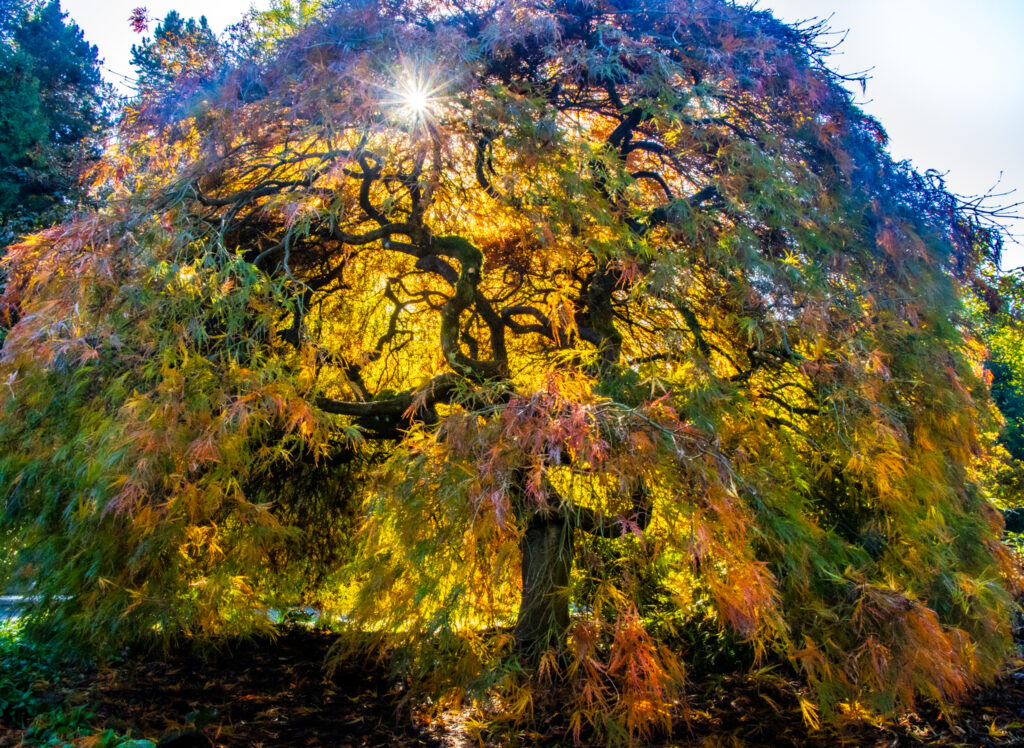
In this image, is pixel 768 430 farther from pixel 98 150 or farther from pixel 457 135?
pixel 98 150

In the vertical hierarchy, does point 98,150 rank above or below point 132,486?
above

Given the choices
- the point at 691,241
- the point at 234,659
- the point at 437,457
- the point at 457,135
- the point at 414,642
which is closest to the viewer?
the point at 437,457

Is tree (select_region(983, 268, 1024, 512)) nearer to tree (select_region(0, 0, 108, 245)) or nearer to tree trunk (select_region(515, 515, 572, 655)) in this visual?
tree trunk (select_region(515, 515, 572, 655))

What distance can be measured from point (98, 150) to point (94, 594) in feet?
9.93

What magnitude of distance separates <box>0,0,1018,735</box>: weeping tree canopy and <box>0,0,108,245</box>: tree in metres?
2.51

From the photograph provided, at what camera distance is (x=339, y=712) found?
2.94m

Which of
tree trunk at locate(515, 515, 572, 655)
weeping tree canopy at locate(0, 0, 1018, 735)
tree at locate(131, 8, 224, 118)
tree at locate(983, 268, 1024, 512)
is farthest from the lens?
tree at locate(983, 268, 1024, 512)

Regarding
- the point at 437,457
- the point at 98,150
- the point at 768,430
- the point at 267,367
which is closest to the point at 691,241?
the point at 768,430

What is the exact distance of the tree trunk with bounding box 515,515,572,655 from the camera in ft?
8.25

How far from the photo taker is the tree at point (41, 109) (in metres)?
6.59

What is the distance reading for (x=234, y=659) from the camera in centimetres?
366

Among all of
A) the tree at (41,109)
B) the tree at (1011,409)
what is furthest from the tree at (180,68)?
the tree at (1011,409)

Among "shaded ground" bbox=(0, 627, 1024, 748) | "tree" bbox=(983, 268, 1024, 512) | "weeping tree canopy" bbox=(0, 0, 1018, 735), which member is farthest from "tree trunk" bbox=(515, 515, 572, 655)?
"tree" bbox=(983, 268, 1024, 512)

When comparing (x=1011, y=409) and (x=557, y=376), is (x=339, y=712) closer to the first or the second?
(x=557, y=376)
